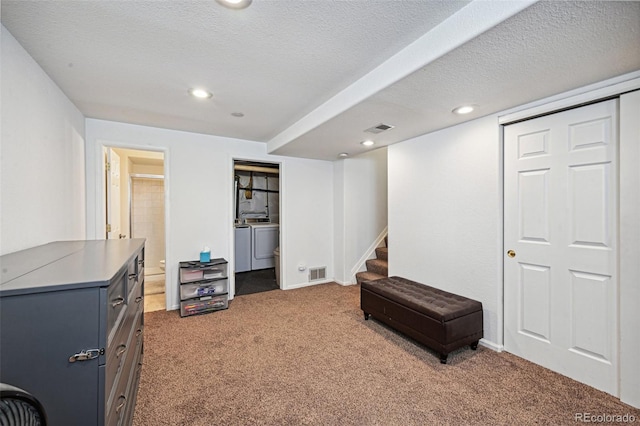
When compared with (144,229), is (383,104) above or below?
above

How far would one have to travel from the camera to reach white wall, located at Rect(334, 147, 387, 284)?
4379 millimetres

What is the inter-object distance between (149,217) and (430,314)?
16.6ft

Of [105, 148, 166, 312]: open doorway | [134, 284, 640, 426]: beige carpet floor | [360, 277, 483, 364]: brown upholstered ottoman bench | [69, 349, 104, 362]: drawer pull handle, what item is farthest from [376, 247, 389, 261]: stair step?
[69, 349, 104, 362]: drawer pull handle

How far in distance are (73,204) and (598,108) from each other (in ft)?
13.9

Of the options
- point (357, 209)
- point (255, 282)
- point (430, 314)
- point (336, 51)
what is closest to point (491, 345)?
point (430, 314)

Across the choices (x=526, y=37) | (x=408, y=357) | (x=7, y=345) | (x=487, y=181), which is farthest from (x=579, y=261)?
(x=7, y=345)

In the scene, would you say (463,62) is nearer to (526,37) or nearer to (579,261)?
(526,37)

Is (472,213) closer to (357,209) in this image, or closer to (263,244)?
(357,209)

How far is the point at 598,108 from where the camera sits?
185 centimetres

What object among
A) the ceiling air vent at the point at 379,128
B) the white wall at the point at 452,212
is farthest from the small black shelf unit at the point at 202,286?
the ceiling air vent at the point at 379,128

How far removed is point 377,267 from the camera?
169 inches

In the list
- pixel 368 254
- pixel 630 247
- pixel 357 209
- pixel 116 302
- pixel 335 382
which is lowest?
pixel 335 382

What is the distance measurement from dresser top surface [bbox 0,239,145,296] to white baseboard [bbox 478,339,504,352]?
2.84 m

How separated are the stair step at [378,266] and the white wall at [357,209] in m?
0.15
